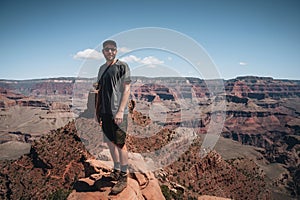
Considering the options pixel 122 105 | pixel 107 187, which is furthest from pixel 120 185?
pixel 122 105

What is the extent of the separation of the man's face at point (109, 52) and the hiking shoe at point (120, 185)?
324 cm

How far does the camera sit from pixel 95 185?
783cm

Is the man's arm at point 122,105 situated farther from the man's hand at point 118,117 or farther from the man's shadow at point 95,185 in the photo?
the man's shadow at point 95,185

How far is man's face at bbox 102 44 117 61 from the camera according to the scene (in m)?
5.94

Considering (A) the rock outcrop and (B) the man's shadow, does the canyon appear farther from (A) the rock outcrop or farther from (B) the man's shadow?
(B) the man's shadow

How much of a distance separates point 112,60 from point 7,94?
21742 centimetres

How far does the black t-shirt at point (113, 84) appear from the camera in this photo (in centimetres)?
601

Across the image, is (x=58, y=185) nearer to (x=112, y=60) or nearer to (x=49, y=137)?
(x=49, y=137)

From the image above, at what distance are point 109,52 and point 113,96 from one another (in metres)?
1.04

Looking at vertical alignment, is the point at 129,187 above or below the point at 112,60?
below

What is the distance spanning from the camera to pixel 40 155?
27.1 meters

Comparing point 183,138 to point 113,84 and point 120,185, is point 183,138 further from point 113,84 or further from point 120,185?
point 113,84


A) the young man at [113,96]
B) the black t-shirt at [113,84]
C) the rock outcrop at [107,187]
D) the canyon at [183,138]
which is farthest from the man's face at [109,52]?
the rock outcrop at [107,187]

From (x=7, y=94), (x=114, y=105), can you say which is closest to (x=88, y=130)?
(x=114, y=105)
